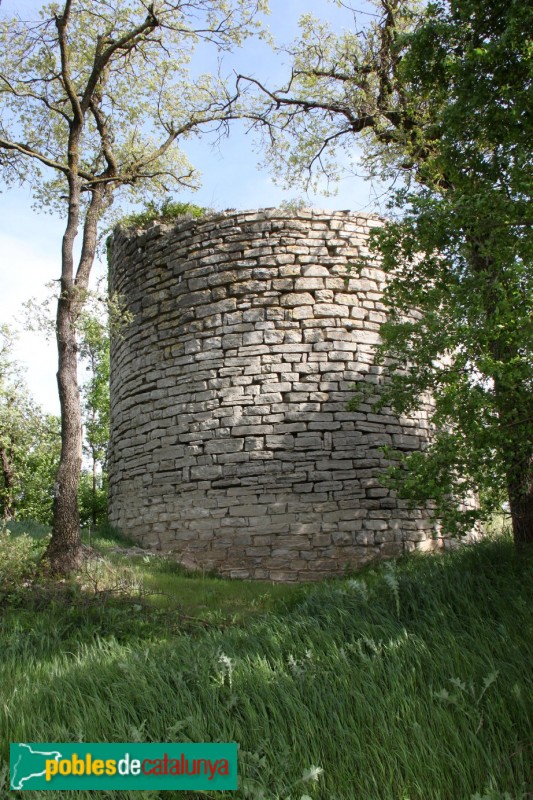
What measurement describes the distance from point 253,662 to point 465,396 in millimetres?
2198

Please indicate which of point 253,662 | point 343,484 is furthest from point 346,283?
point 253,662

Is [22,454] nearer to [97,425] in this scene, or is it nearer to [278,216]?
[97,425]

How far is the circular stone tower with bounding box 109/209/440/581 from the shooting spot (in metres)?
7.11

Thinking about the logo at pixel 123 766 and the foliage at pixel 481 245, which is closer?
the logo at pixel 123 766

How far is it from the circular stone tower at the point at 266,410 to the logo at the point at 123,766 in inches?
169

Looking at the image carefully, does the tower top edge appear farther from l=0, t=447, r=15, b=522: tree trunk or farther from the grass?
l=0, t=447, r=15, b=522: tree trunk

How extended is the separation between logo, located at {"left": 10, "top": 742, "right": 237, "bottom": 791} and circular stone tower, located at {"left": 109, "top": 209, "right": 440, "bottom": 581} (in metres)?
4.29

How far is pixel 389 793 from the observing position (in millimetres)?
2398

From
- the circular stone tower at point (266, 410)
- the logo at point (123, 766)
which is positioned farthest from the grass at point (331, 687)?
the circular stone tower at point (266, 410)

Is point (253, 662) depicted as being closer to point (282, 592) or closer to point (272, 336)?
point (282, 592)

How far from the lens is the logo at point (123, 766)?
8.37ft

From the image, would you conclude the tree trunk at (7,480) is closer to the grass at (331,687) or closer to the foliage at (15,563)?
the foliage at (15,563)

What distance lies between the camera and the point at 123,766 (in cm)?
268

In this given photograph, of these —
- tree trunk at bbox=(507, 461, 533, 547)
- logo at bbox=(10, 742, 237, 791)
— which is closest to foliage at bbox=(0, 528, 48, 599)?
logo at bbox=(10, 742, 237, 791)
